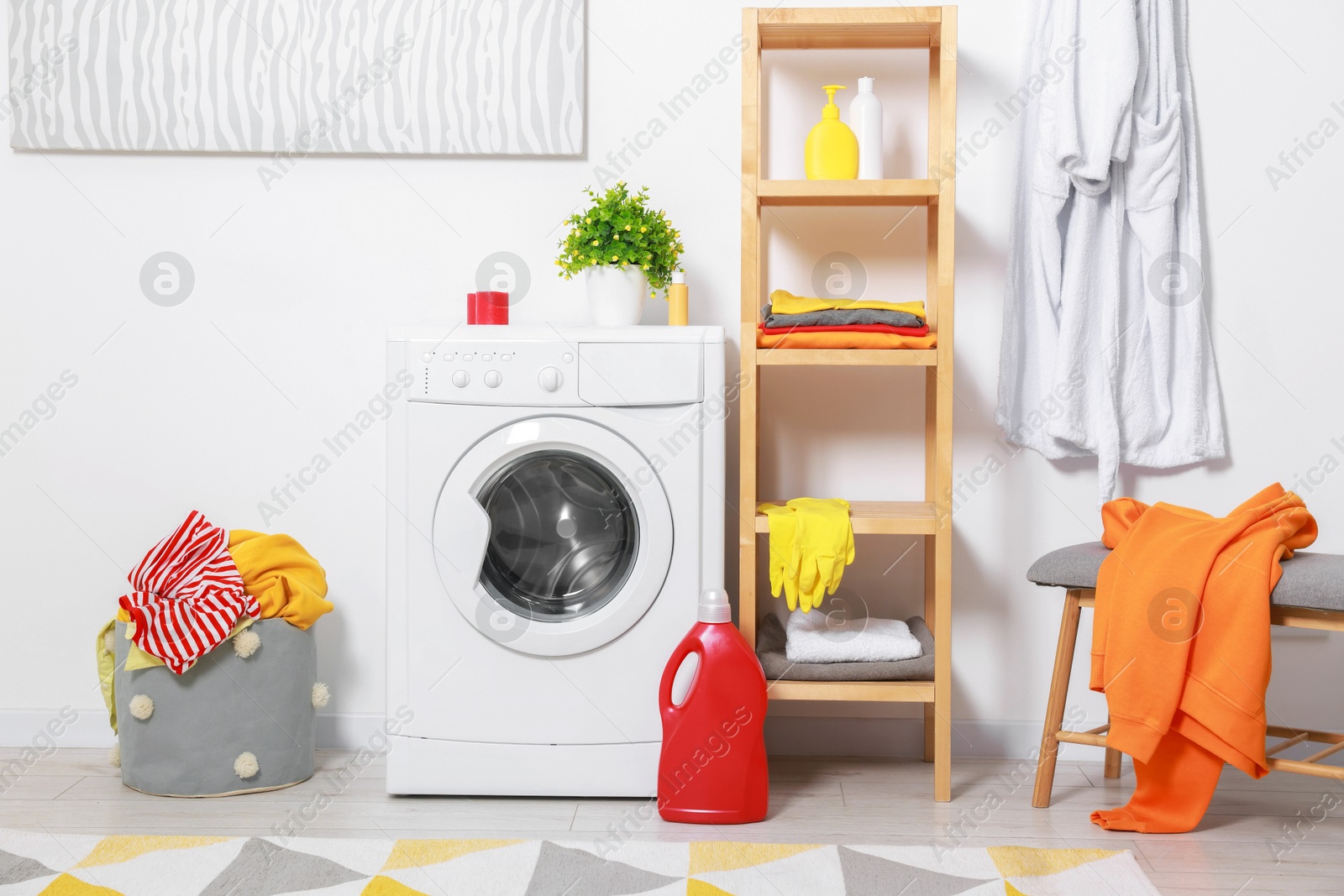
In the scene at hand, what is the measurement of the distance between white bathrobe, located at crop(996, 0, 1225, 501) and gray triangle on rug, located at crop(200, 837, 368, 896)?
151 cm

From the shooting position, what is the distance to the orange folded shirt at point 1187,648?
163 centimetres

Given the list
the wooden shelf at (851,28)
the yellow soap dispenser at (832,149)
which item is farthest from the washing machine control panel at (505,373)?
the wooden shelf at (851,28)

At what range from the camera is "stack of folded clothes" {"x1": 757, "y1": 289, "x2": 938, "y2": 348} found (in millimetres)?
1838

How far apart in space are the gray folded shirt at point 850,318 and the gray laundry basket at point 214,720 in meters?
1.12

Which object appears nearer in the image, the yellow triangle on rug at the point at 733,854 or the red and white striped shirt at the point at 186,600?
the yellow triangle on rug at the point at 733,854

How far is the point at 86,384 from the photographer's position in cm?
220

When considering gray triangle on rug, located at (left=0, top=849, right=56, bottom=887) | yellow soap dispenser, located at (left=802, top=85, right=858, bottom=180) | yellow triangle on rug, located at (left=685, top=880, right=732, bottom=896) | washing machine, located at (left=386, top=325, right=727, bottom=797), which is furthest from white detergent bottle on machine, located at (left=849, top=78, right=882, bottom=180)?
gray triangle on rug, located at (left=0, top=849, right=56, bottom=887)

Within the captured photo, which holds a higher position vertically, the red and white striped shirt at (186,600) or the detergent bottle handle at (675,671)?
the red and white striped shirt at (186,600)

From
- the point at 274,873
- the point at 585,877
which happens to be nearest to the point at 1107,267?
the point at 585,877

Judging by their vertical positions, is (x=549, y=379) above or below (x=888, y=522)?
above

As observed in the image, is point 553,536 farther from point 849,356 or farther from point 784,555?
point 849,356

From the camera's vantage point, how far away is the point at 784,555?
1825 mm

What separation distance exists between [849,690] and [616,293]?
857 millimetres

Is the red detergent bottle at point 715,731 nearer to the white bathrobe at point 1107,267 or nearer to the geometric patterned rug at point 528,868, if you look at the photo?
the geometric patterned rug at point 528,868
